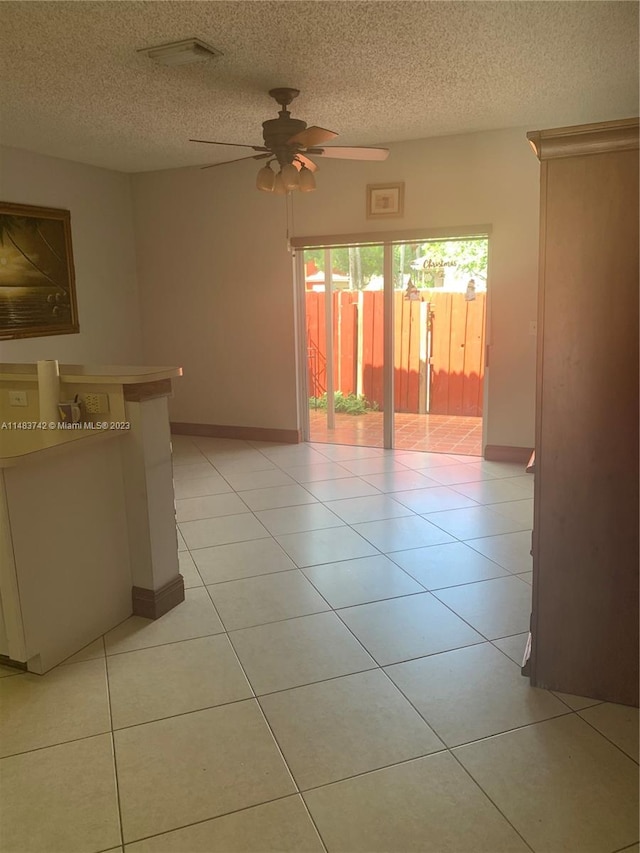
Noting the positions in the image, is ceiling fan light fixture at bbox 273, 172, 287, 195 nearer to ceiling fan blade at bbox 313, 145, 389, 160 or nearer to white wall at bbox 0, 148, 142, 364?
ceiling fan blade at bbox 313, 145, 389, 160

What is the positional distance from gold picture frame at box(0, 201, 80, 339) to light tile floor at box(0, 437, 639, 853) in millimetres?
2845

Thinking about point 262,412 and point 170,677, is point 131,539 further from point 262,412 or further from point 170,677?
point 262,412

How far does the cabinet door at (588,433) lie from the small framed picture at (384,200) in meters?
3.46

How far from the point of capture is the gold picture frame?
16.3ft

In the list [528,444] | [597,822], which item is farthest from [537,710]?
[528,444]

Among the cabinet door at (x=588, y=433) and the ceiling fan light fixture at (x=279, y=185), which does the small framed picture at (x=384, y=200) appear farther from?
the cabinet door at (x=588, y=433)

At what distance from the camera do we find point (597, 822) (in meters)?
1.70

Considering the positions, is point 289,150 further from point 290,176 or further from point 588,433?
point 588,433

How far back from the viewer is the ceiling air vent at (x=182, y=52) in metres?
3.01

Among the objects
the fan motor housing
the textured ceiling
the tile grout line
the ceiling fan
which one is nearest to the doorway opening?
the textured ceiling

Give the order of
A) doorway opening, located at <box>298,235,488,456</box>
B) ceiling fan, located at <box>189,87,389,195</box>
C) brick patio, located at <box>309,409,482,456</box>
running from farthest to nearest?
brick patio, located at <box>309,409,482,456</box>
doorway opening, located at <box>298,235,488,456</box>
ceiling fan, located at <box>189,87,389,195</box>

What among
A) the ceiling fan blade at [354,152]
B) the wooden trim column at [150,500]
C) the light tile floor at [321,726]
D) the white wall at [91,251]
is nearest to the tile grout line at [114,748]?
the light tile floor at [321,726]

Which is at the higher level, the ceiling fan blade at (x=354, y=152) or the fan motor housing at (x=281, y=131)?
the fan motor housing at (x=281, y=131)

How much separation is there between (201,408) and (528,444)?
320 centimetres
